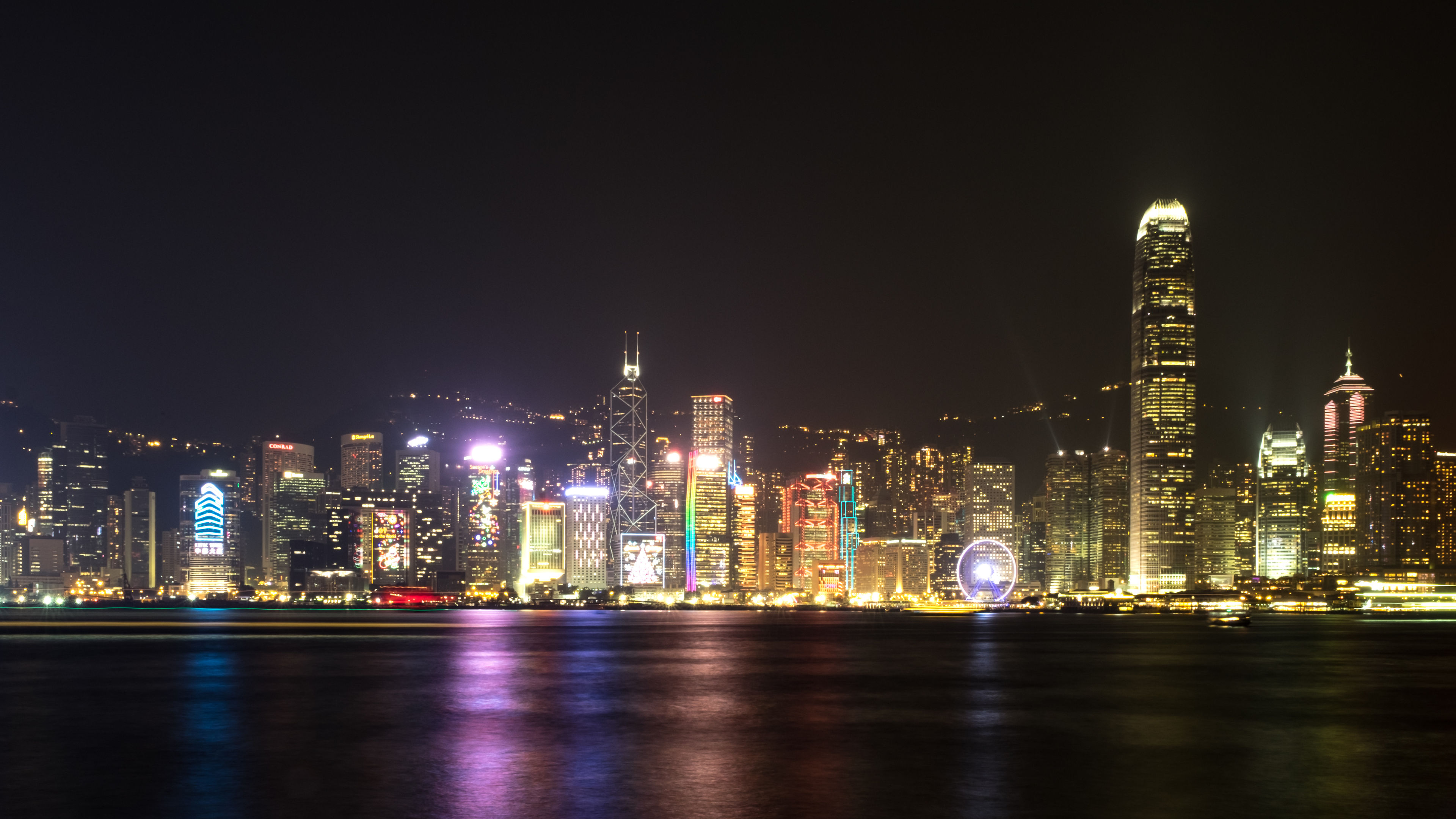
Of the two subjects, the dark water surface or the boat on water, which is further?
the boat on water

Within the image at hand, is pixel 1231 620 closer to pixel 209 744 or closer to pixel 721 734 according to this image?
pixel 721 734

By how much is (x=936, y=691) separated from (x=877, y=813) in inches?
1461

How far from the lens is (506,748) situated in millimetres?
44375

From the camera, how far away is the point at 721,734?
1919 inches

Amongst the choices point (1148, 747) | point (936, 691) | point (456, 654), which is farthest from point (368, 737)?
point (456, 654)

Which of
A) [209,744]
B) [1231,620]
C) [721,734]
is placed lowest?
[1231,620]

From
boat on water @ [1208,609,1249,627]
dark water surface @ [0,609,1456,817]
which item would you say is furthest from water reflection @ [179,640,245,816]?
boat on water @ [1208,609,1249,627]

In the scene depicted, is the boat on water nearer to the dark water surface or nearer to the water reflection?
the dark water surface

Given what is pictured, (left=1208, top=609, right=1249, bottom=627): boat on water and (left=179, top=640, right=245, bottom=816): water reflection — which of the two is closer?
(left=179, top=640, right=245, bottom=816): water reflection

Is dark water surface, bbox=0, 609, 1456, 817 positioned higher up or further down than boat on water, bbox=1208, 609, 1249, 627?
higher up

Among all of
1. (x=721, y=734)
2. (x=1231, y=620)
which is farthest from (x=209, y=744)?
(x=1231, y=620)

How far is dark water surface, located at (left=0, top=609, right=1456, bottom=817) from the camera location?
34938 mm

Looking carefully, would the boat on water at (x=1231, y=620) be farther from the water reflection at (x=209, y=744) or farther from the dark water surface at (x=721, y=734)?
the water reflection at (x=209, y=744)

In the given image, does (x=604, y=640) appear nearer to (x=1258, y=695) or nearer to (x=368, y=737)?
(x=1258, y=695)
